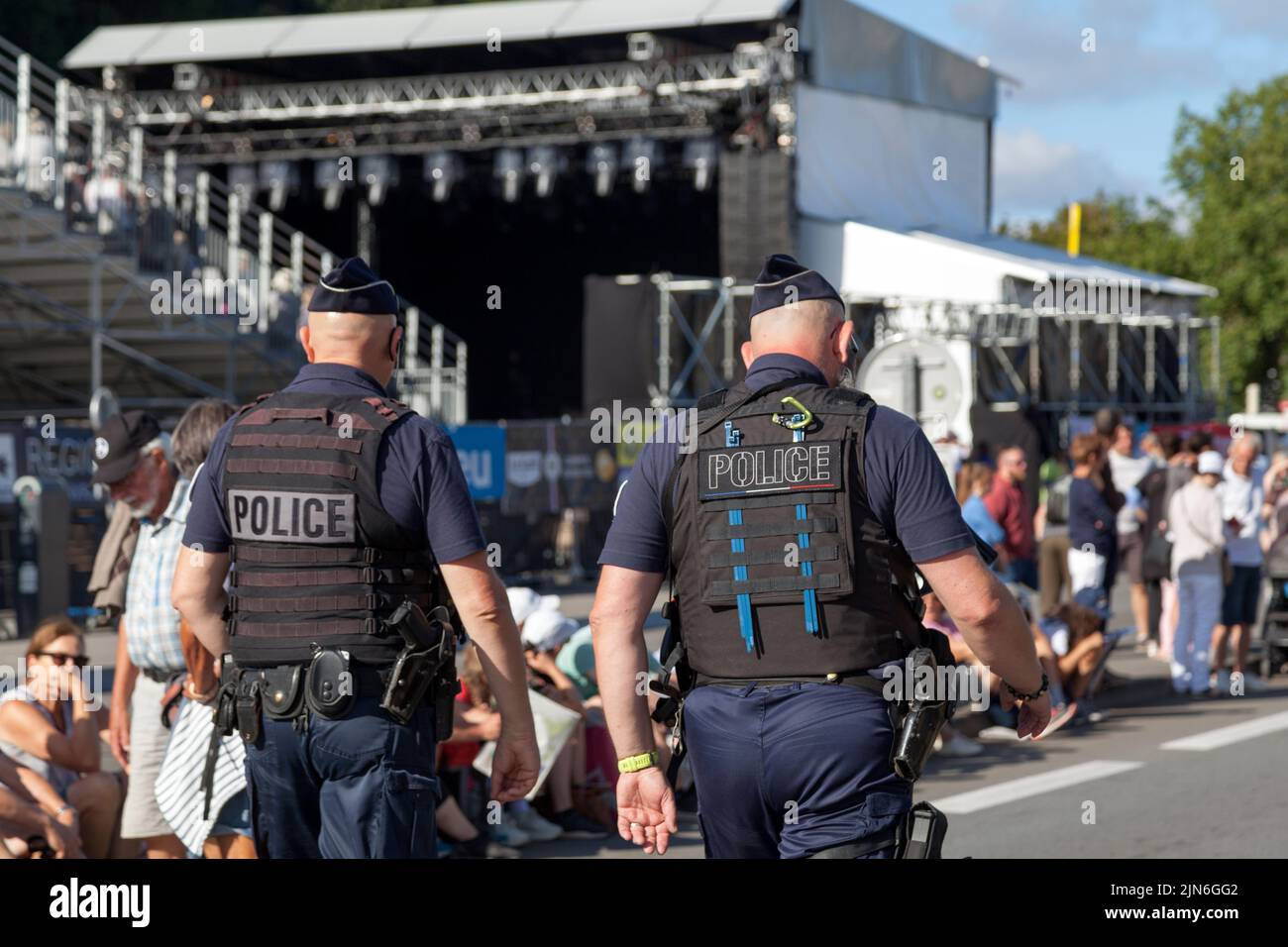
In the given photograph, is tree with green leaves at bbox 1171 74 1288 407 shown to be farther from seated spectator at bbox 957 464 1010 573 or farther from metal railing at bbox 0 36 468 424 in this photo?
seated spectator at bbox 957 464 1010 573

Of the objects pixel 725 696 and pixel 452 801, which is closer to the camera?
pixel 725 696

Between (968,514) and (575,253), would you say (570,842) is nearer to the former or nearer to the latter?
(968,514)

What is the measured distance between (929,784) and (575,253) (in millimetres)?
27634

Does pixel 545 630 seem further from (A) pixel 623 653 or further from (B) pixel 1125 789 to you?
(A) pixel 623 653

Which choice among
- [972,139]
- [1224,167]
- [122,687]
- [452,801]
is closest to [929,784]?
[452,801]

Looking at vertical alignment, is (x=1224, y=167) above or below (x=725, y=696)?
above

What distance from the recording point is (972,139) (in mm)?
38281

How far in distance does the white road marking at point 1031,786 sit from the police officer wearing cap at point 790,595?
5065mm

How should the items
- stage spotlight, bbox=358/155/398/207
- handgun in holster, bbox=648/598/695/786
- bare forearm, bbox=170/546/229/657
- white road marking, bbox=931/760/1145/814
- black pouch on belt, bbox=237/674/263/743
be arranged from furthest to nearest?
stage spotlight, bbox=358/155/398/207 → white road marking, bbox=931/760/1145/814 → bare forearm, bbox=170/546/229/657 → black pouch on belt, bbox=237/674/263/743 → handgun in holster, bbox=648/598/695/786

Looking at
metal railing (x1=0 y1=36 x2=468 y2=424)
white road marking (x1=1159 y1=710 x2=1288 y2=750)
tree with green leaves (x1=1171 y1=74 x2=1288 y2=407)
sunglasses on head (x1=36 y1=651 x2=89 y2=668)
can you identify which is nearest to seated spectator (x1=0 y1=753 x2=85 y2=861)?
sunglasses on head (x1=36 y1=651 x2=89 y2=668)

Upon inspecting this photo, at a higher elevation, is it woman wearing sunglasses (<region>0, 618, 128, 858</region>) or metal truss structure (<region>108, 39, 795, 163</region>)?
metal truss structure (<region>108, 39, 795, 163</region>)

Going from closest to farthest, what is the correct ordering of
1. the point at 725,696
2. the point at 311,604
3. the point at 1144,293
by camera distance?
the point at 725,696 → the point at 311,604 → the point at 1144,293

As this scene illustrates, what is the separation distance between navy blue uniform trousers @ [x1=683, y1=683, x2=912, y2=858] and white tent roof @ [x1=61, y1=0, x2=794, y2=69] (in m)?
26.8

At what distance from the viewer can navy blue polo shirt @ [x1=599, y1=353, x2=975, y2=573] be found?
3.83 meters
